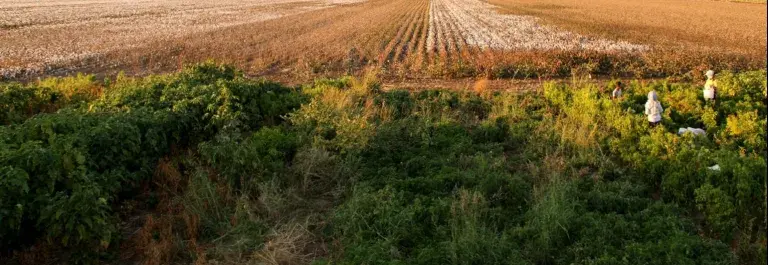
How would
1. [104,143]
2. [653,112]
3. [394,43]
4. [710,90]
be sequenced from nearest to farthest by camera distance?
[104,143] → [653,112] → [710,90] → [394,43]

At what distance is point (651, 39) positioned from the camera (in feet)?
80.7

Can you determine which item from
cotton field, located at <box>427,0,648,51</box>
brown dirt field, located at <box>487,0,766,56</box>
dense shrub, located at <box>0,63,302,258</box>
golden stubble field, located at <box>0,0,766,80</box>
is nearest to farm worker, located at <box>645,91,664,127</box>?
golden stubble field, located at <box>0,0,766,80</box>

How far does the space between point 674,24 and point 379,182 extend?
29.9 m

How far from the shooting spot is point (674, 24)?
31.6 m

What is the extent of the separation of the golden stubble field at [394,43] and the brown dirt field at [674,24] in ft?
0.22

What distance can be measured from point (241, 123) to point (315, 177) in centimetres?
210

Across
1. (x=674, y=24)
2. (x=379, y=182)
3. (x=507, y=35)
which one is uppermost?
(x=674, y=24)

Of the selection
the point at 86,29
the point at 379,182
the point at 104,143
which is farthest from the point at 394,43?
the point at 86,29

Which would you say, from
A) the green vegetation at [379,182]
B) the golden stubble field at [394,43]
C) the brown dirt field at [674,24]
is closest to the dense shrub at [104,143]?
the green vegetation at [379,182]

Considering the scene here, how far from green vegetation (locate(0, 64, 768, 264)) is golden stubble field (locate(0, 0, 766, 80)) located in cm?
677

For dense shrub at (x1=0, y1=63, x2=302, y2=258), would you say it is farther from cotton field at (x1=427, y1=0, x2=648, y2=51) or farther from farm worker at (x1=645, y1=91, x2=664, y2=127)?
cotton field at (x1=427, y1=0, x2=648, y2=51)

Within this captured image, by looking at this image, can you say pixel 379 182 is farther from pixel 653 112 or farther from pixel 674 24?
pixel 674 24

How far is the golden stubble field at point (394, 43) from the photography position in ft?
58.3

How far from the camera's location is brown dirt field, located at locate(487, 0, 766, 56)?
925 inches
